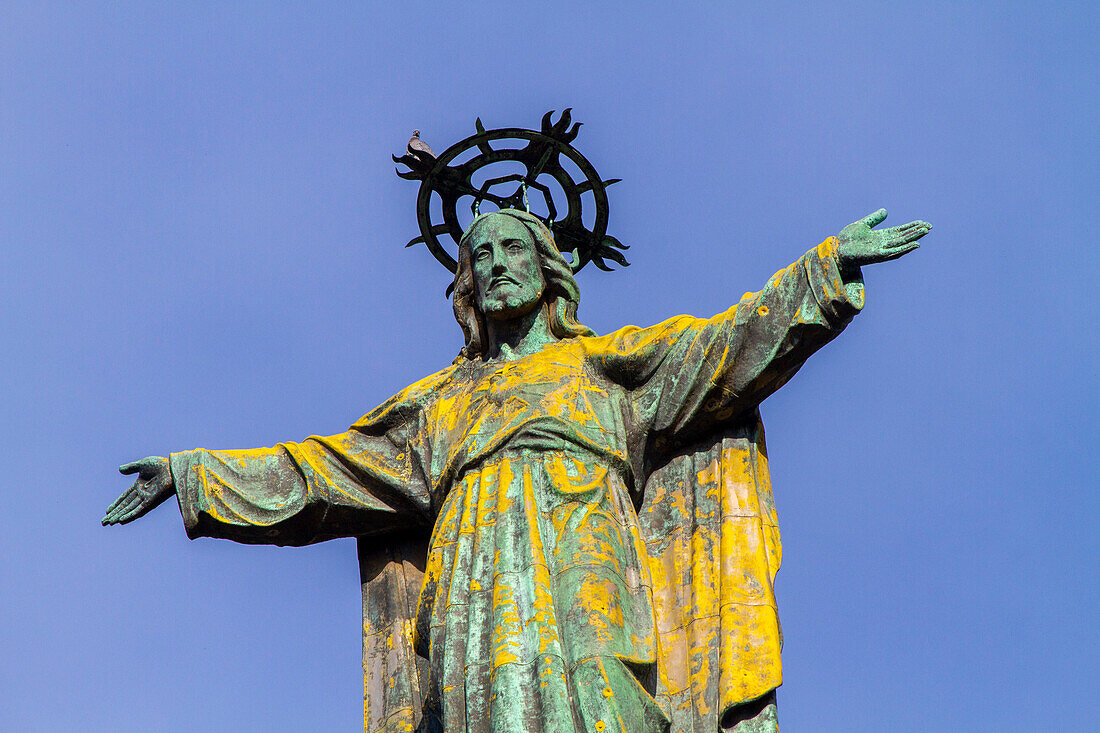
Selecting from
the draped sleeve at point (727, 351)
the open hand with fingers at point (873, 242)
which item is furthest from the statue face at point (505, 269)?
the open hand with fingers at point (873, 242)

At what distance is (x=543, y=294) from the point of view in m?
16.0

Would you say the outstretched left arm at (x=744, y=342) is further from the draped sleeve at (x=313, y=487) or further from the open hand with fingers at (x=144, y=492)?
the open hand with fingers at (x=144, y=492)

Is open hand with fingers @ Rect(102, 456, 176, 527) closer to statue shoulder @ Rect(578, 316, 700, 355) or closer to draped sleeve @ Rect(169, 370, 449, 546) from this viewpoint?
draped sleeve @ Rect(169, 370, 449, 546)

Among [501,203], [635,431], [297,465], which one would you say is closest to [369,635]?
[297,465]

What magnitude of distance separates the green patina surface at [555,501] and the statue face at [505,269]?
0.05 feet

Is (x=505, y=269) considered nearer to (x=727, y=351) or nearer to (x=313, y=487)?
(x=727, y=351)

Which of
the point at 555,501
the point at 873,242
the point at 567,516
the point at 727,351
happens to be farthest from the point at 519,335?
the point at 873,242

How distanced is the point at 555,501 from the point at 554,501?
0.01 m

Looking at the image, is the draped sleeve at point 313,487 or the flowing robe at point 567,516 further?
the draped sleeve at point 313,487

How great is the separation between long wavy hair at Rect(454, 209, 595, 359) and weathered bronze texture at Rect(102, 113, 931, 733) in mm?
17

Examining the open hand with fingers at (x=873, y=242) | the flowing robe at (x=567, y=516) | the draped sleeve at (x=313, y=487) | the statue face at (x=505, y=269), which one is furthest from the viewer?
the statue face at (x=505, y=269)

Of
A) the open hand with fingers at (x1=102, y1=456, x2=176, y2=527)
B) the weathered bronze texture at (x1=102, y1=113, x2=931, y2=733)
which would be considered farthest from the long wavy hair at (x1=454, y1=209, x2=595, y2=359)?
the open hand with fingers at (x1=102, y1=456, x2=176, y2=527)

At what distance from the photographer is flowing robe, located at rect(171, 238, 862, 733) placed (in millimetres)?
13539

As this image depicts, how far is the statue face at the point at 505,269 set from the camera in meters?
15.7
